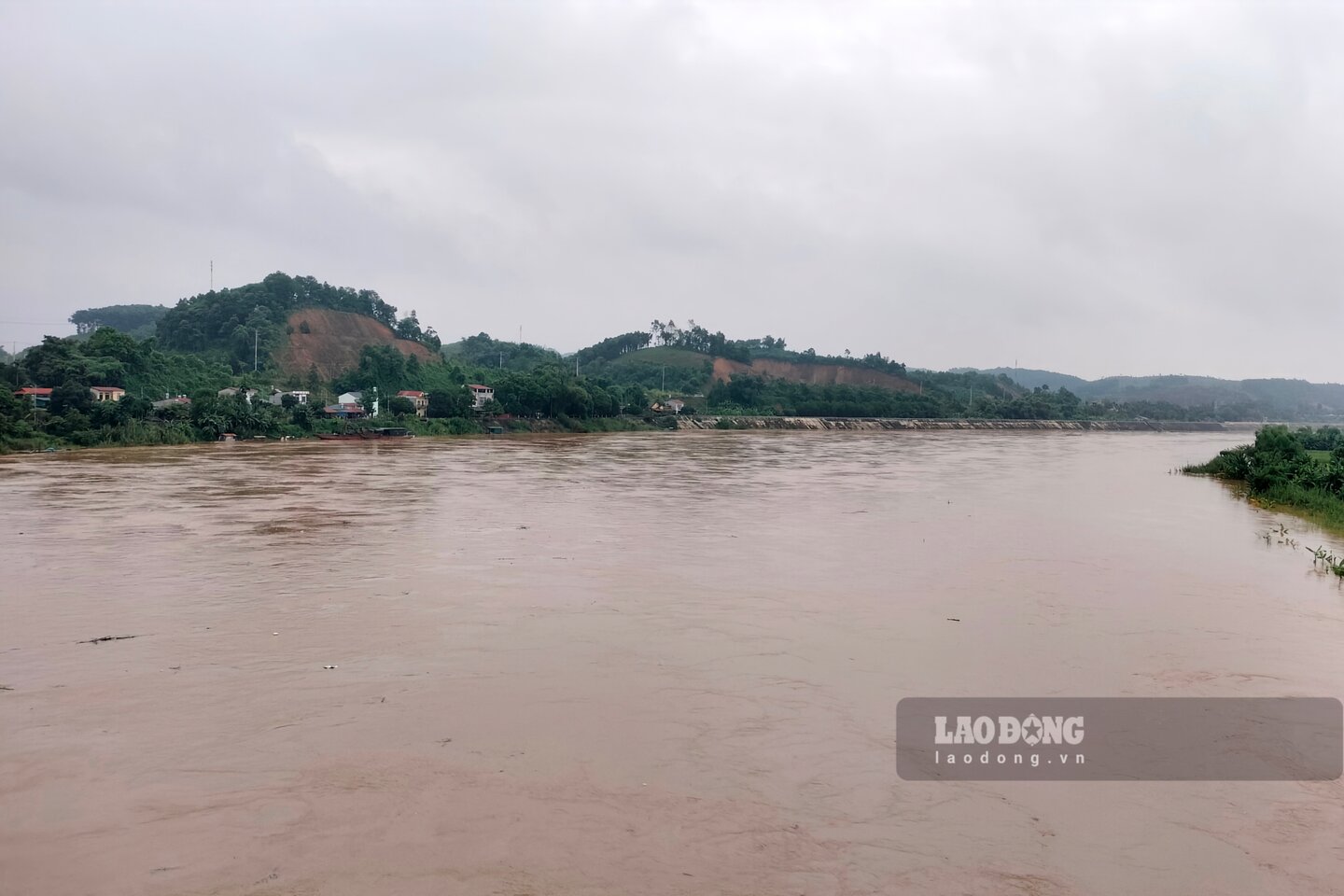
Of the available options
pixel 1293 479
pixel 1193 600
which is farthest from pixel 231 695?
pixel 1293 479

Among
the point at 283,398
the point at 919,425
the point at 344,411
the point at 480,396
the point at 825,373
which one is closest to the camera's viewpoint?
the point at 344,411

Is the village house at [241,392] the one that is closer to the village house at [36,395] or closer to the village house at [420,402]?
the village house at [36,395]

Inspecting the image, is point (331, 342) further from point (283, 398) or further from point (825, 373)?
point (825, 373)

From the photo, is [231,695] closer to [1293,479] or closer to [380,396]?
[1293,479]

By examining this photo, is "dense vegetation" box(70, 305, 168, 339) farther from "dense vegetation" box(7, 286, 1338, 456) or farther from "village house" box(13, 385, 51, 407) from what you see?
"village house" box(13, 385, 51, 407)

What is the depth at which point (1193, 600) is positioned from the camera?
1095 cm

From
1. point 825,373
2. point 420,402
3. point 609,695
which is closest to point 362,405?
point 420,402

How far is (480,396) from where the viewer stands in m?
71.2

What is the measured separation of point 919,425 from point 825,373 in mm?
41670

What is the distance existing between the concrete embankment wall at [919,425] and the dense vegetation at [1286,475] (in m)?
47.1

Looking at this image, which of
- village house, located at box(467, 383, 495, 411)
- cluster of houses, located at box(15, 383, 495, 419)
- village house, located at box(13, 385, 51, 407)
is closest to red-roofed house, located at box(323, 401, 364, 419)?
cluster of houses, located at box(15, 383, 495, 419)

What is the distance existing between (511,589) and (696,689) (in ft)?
14.3

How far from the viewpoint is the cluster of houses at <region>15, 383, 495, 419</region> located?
4401cm

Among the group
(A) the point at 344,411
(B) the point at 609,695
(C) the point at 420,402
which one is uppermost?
(C) the point at 420,402
